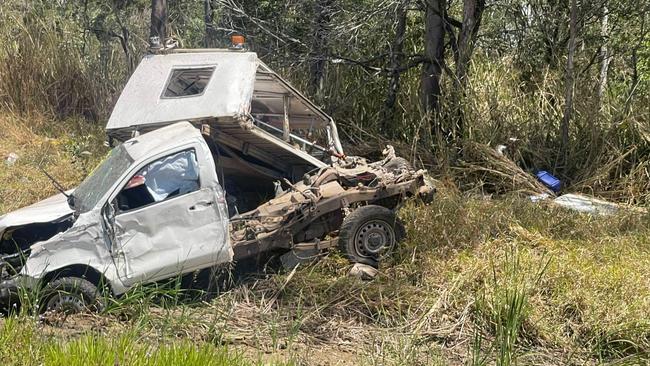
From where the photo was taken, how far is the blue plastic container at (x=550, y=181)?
10059mm

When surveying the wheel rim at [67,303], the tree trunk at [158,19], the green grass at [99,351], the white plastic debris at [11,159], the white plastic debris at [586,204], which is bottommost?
the white plastic debris at [11,159]

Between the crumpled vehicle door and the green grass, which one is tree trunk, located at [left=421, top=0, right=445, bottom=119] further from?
the green grass

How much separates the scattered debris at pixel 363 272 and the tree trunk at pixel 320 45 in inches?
227

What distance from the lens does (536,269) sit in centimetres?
692

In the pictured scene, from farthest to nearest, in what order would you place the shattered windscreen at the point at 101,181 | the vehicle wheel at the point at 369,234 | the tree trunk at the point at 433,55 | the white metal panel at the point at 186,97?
the tree trunk at the point at 433,55, the vehicle wheel at the point at 369,234, the white metal panel at the point at 186,97, the shattered windscreen at the point at 101,181

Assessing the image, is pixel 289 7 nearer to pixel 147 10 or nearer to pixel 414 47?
pixel 414 47

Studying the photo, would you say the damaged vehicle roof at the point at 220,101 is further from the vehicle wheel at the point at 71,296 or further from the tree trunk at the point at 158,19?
the tree trunk at the point at 158,19

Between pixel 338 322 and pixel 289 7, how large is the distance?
7.98 meters

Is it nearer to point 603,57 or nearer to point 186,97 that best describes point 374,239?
point 186,97

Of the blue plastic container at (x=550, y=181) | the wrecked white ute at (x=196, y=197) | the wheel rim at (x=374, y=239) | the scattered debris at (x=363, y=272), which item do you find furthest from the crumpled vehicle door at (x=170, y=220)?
the blue plastic container at (x=550, y=181)

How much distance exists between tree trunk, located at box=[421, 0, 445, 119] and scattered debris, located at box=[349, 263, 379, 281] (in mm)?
4936

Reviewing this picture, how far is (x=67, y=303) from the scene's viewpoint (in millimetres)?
5934

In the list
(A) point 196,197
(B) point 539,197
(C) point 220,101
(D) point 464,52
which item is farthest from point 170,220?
(D) point 464,52

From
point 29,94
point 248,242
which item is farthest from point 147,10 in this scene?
point 248,242
